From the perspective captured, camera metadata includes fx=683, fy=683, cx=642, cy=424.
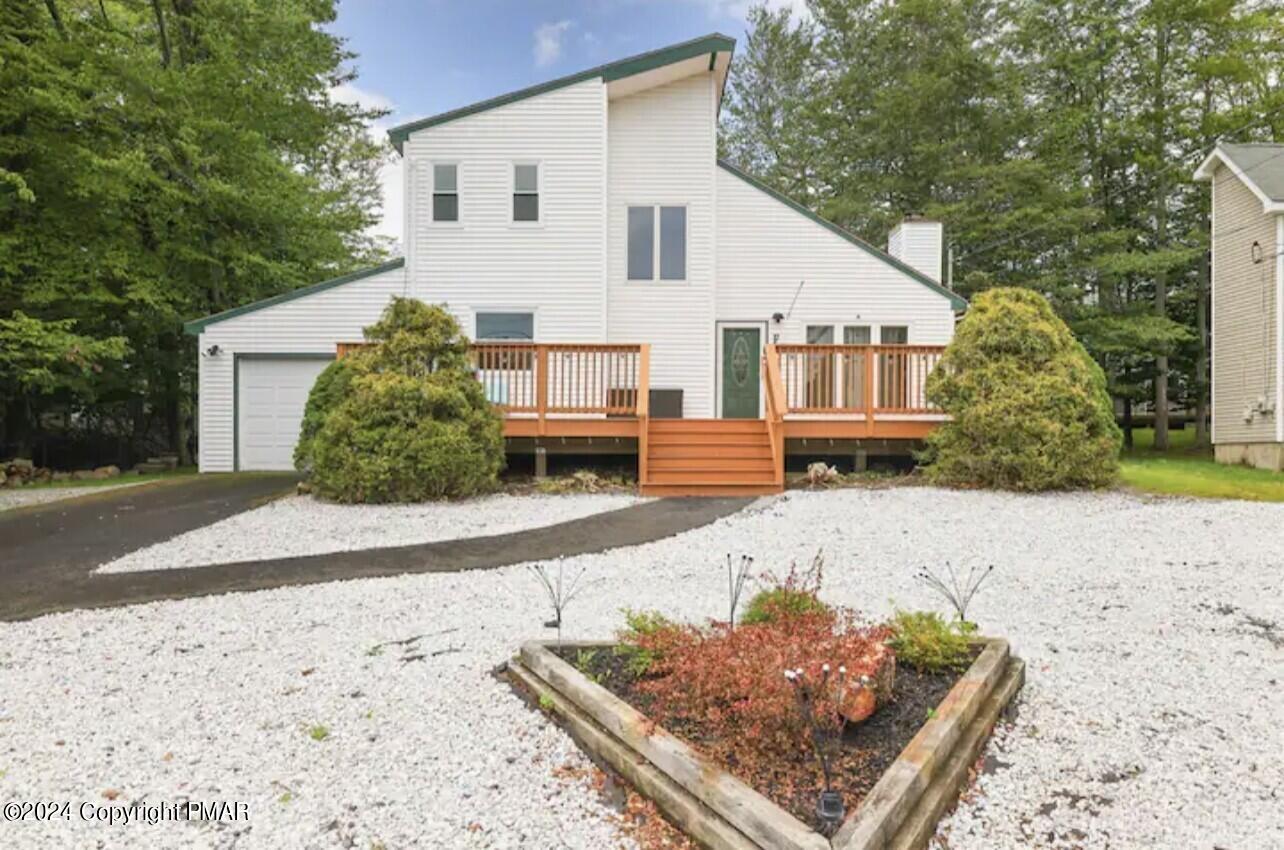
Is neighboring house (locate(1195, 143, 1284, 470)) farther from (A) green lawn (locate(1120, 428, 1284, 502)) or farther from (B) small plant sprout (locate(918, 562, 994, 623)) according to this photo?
(B) small plant sprout (locate(918, 562, 994, 623))

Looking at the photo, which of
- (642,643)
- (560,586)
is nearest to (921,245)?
(560,586)

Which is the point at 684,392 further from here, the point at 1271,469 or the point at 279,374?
the point at 1271,469

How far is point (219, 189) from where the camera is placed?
12961 millimetres

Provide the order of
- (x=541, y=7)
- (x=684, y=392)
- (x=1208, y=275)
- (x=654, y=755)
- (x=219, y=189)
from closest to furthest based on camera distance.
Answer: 1. (x=654, y=755)
2. (x=684, y=392)
3. (x=219, y=189)
4. (x=541, y=7)
5. (x=1208, y=275)

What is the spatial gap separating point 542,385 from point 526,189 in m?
4.44

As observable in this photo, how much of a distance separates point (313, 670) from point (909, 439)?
8287 millimetres

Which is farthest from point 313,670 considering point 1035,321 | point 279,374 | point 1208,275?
point 1208,275

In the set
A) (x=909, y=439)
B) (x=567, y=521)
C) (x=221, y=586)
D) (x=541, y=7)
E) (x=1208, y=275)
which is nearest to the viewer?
(x=221, y=586)

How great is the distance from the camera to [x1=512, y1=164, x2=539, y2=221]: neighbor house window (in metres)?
12.0

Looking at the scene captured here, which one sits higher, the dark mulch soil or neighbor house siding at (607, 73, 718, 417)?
neighbor house siding at (607, 73, 718, 417)

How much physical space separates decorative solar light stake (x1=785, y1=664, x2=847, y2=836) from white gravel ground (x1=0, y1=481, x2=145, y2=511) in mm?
10523

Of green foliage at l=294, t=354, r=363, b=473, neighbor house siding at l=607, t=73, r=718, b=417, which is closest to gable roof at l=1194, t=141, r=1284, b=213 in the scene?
neighbor house siding at l=607, t=73, r=718, b=417

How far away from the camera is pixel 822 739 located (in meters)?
2.30

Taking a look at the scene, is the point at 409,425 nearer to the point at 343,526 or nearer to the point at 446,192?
the point at 343,526
